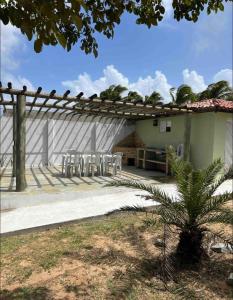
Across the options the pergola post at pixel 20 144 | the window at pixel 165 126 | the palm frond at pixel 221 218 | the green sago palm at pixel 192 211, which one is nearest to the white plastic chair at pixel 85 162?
the pergola post at pixel 20 144

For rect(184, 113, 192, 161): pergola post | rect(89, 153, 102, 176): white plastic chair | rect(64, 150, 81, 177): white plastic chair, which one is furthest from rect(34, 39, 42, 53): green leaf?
rect(184, 113, 192, 161): pergola post

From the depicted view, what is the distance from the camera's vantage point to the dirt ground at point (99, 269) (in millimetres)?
3725

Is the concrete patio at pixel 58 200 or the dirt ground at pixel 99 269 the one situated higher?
the concrete patio at pixel 58 200

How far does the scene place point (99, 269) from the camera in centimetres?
430

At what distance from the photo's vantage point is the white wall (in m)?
14.4

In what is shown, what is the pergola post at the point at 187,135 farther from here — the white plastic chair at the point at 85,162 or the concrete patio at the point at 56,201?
the white plastic chair at the point at 85,162

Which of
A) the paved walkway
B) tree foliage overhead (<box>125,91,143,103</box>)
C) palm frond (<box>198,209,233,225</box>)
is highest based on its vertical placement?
tree foliage overhead (<box>125,91,143,103</box>)

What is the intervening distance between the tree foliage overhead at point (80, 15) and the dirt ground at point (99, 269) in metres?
2.86

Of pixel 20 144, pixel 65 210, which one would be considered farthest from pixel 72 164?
pixel 65 210

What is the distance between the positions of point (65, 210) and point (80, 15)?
17.3 feet

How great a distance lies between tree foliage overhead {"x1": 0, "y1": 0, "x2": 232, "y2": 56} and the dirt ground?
2.86 metres

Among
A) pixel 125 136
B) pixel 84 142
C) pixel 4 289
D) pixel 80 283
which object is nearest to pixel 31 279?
pixel 4 289

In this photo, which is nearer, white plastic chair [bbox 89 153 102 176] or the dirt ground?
the dirt ground

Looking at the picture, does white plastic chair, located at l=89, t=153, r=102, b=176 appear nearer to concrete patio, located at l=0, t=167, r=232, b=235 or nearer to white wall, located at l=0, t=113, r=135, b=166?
concrete patio, located at l=0, t=167, r=232, b=235
